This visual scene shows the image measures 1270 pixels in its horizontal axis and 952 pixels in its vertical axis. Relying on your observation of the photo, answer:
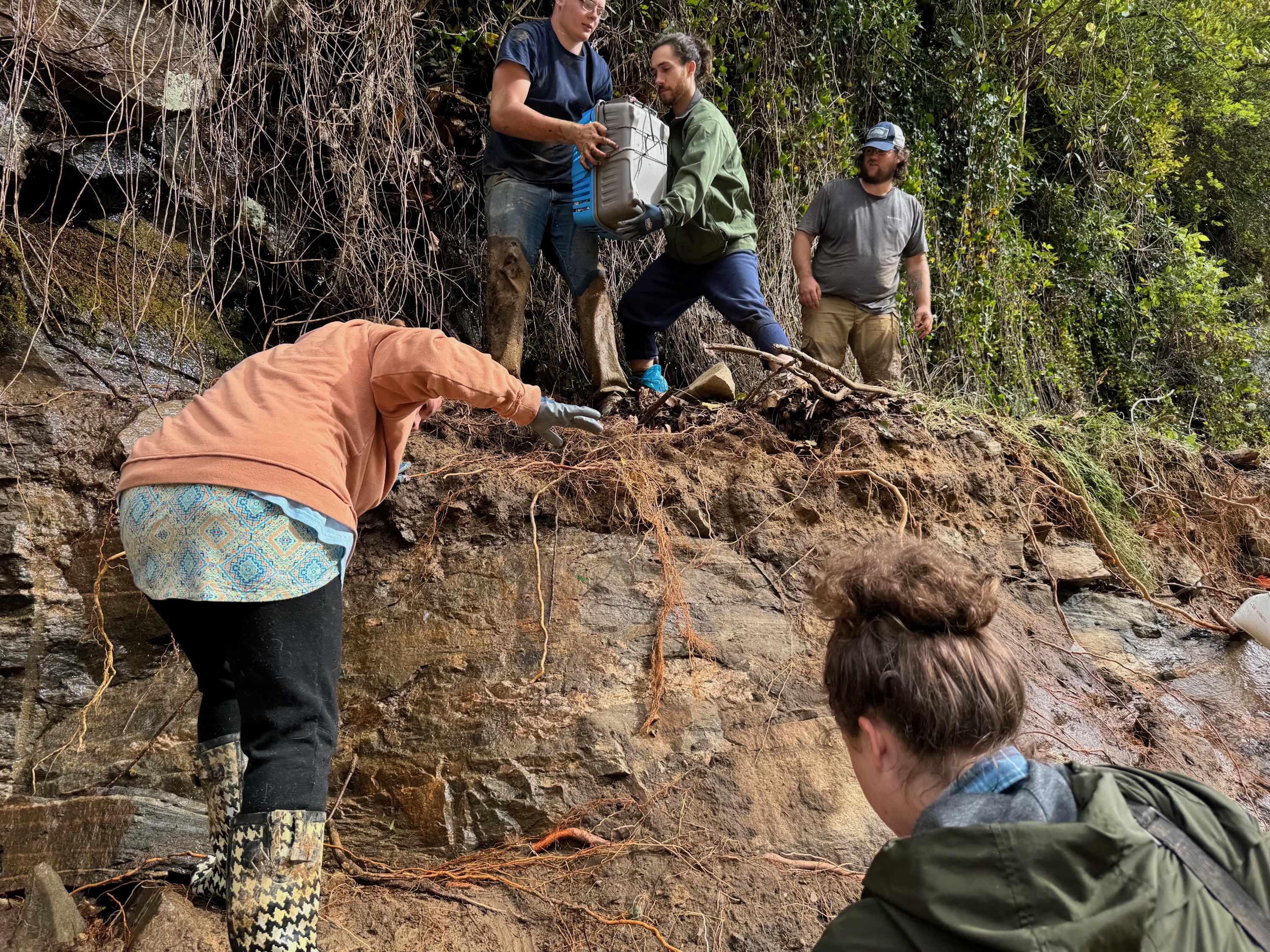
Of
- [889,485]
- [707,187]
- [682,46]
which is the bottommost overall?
Answer: [889,485]

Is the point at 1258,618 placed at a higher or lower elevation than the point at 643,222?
lower

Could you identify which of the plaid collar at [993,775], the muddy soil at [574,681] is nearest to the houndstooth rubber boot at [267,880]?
the muddy soil at [574,681]

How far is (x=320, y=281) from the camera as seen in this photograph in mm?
4363

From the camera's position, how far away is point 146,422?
328 cm

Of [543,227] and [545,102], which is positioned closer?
[545,102]

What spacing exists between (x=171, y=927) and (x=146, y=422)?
1.78 metres

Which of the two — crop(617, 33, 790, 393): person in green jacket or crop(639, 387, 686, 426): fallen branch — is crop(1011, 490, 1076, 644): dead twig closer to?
crop(617, 33, 790, 393): person in green jacket

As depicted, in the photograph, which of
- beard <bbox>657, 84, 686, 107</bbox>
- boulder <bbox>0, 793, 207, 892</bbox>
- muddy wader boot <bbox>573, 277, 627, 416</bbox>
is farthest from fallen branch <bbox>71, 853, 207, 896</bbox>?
beard <bbox>657, 84, 686, 107</bbox>

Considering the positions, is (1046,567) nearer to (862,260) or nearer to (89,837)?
(862,260)

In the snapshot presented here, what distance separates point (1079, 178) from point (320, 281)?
7.00m

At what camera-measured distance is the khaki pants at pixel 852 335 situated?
16.1 feet

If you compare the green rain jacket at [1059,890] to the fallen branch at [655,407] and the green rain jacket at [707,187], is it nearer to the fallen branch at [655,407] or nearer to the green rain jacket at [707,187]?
the fallen branch at [655,407]

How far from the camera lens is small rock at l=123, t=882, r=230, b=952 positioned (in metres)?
2.14

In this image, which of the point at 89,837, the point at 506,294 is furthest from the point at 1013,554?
the point at 89,837
